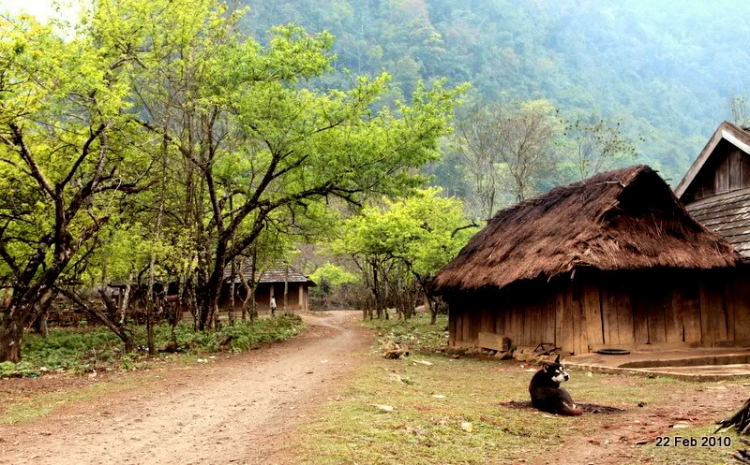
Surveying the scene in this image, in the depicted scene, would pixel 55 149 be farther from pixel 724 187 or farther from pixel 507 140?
pixel 507 140

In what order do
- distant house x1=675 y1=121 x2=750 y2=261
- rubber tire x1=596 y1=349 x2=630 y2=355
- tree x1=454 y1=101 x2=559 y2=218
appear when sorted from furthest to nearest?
tree x1=454 y1=101 x2=559 y2=218
distant house x1=675 y1=121 x2=750 y2=261
rubber tire x1=596 y1=349 x2=630 y2=355

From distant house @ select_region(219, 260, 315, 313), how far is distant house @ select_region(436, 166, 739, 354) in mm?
24579

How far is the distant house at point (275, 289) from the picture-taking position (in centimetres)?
3947

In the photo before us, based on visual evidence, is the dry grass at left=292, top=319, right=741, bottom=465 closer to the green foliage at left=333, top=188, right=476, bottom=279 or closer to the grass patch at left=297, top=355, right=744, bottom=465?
the grass patch at left=297, top=355, right=744, bottom=465

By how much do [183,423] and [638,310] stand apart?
11.2 m

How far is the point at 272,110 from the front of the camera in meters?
16.6

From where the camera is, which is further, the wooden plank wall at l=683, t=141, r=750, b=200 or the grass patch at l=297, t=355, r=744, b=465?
the wooden plank wall at l=683, t=141, r=750, b=200

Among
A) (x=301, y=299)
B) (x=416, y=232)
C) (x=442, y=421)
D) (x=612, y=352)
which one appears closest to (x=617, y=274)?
(x=612, y=352)

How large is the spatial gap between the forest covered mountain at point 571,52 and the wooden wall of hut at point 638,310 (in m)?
50.0

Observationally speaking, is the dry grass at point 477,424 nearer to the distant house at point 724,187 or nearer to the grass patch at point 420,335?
the distant house at point 724,187

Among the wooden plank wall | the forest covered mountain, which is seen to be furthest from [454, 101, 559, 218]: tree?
the forest covered mountain

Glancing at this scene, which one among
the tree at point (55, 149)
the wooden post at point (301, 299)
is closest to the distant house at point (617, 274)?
the tree at point (55, 149)

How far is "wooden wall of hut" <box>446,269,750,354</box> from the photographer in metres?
14.0

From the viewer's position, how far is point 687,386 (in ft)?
33.9
